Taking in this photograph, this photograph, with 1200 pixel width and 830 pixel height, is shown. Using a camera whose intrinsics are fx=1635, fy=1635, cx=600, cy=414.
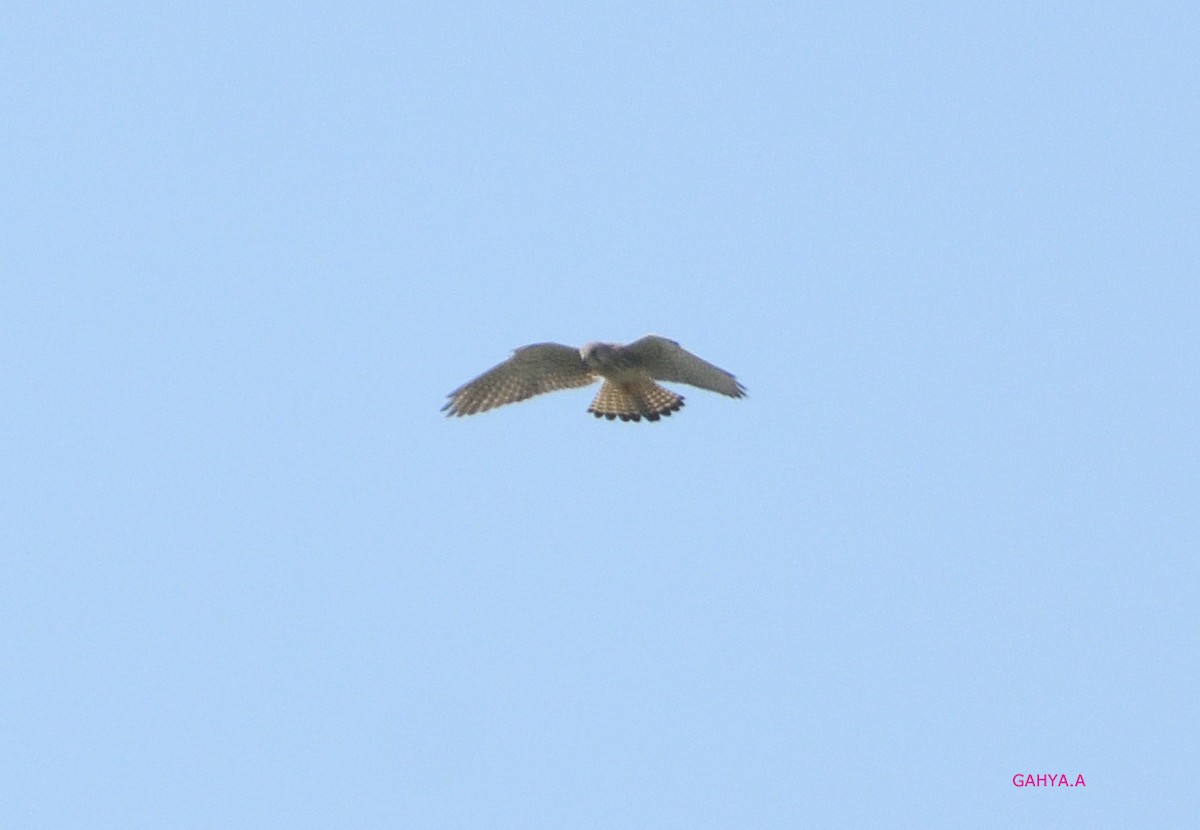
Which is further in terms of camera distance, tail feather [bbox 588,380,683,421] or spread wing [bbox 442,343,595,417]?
tail feather [bbox 588,380,683,421]

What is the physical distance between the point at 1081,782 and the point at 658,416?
196 inches

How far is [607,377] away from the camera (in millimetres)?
14234

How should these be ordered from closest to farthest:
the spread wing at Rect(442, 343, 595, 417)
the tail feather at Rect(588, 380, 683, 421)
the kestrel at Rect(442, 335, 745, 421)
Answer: the kestrel at Rect(442, 335, 745, 421), the spread wing at Rect(442, 343, 595, 417), the tail feather at Rect(588, 380, 683, 421)

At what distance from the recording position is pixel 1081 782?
1130cm

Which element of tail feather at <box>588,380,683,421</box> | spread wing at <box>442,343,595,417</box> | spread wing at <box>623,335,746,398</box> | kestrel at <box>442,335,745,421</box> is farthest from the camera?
tail feather at <box>588,380,683,421</box>

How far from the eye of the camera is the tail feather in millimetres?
14469

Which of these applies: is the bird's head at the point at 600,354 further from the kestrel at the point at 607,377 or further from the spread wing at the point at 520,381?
the spread wing at the point at 520,381

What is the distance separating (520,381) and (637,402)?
1.06 meters

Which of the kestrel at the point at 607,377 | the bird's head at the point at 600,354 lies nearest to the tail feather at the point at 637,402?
the kestrel at the point at 607,377

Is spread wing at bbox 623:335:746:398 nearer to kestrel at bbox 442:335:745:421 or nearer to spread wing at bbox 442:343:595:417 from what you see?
kestrel at bbox 442:335:745:421

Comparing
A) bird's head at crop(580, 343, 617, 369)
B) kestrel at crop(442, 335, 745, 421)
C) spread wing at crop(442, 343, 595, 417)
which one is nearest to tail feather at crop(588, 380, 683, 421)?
kestrel at crop(442, 335, 745, 421)

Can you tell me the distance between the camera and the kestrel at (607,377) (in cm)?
1380

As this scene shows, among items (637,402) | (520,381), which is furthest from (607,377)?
(520,381)

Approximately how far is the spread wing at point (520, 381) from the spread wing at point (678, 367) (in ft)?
2.36
